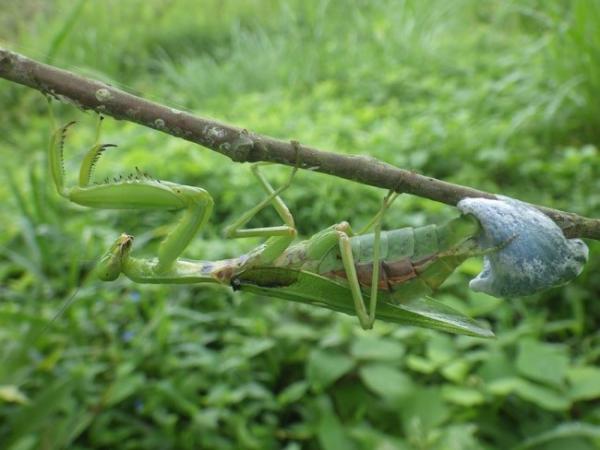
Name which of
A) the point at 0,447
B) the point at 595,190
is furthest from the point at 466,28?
the point at 0,447

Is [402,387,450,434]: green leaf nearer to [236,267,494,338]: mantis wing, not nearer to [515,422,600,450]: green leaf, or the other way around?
[515,422,600,450]: green leaf

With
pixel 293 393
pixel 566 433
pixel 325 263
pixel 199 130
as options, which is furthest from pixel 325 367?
pixel 199 130

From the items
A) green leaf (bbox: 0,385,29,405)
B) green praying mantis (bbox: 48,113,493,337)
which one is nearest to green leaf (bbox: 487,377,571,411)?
green praying mantis (bbox: 48,113,493,337)

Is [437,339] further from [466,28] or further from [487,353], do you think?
[466,28]

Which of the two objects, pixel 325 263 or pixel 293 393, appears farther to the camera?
pixel 293 393

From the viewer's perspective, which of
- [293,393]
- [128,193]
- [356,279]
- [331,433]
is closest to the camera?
[128,193]

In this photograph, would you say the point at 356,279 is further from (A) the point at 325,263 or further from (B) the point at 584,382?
(B) the point at 584,382

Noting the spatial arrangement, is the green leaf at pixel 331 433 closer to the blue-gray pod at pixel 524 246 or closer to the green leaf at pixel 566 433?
the green leaf at pixel 566 433
